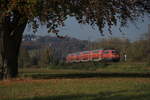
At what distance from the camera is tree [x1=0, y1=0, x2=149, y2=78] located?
77.3 ft

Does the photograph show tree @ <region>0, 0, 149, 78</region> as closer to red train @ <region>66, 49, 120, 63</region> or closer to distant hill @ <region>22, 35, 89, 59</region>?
red train @ <region>66, 49, 120, 63</region>

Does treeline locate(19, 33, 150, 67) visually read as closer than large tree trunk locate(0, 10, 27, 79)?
No

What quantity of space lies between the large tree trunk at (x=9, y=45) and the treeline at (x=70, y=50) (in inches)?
662

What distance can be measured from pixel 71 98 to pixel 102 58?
2952 inches

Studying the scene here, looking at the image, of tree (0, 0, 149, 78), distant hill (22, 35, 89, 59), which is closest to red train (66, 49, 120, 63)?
tree (0, 0, 149, 78)

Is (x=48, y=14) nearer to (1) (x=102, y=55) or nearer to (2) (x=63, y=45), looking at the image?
(1) (x=102, y=55)

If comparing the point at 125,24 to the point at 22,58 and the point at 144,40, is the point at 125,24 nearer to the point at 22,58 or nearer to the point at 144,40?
the point at 22,58

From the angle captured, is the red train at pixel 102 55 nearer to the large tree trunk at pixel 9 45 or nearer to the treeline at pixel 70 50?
the treeline at pixel 70 50

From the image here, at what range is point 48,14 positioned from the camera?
24156mm

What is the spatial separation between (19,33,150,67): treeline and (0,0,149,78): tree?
1712cm

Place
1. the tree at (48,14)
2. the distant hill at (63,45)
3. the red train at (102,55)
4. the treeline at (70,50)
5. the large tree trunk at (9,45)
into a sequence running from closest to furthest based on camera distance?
the tree at (48,14) → the large tree trunk at (9,45) → the red train at (102,55) → the treeline at (70,50) → the distant hill at (63,45)

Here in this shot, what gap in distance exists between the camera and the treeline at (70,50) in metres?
Answer: 96.4

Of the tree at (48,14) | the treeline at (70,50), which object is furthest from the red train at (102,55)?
the tree at (48,14)

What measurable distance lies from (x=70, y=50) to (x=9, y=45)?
146866 millimetres
